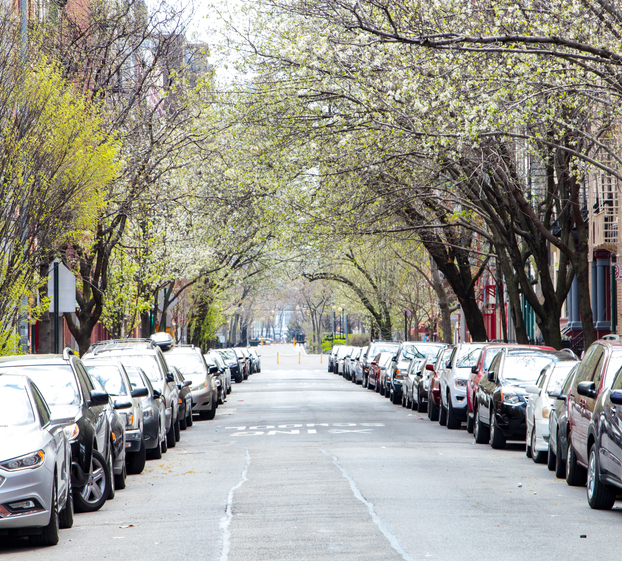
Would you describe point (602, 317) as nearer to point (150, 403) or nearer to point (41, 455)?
point (150, 403)

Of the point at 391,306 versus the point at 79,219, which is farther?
the point at 391,306

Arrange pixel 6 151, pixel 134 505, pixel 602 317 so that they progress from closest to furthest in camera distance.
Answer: pixel 134 505
pixel 6 151
pixel 602 317

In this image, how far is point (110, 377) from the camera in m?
14.8

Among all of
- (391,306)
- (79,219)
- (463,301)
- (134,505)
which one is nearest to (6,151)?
(79,219)

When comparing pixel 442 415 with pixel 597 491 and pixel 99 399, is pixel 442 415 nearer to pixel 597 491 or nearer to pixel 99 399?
pixel 597 491

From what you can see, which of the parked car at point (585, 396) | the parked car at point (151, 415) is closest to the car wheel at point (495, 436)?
the parked car at point (585, 396)

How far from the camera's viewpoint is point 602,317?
121 feet

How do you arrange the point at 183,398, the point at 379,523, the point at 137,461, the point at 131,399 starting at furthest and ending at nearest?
the point at 183,398 < the point at 137,461 < the point at 131,399 < the point at 379,523

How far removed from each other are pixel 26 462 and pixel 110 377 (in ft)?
21.6

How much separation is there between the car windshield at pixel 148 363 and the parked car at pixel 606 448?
953 cm

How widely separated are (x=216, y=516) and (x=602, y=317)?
29177 millimetres

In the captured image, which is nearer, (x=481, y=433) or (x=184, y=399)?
(x=481, y=433)

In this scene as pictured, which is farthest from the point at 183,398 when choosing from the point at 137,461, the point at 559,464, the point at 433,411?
the point at 559,464

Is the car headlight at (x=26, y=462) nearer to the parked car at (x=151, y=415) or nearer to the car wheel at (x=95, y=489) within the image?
the car wheel at (x=95, y=489)
